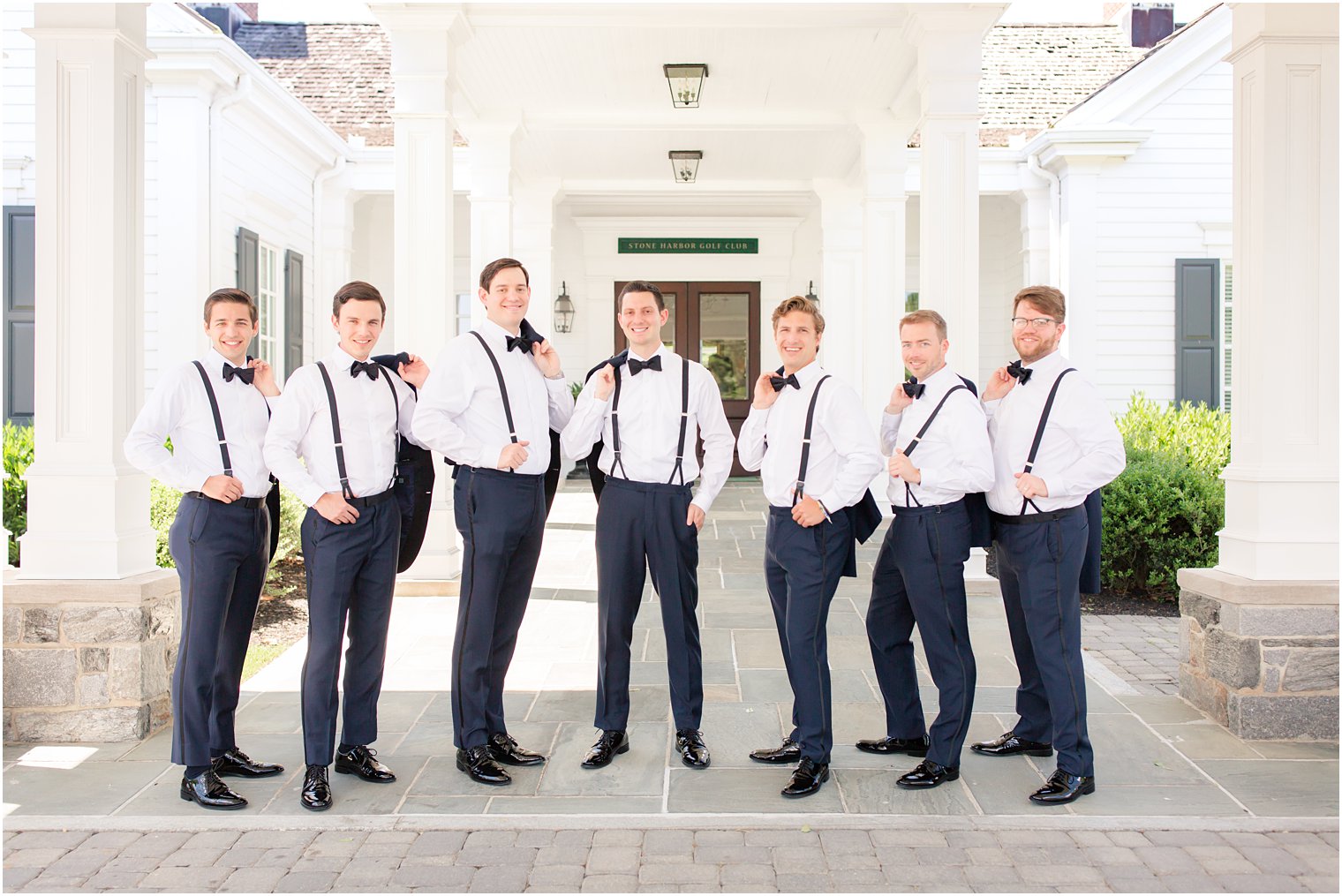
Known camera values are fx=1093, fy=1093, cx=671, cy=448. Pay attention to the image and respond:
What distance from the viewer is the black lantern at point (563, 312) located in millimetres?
15031

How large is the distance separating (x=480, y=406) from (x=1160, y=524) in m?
5.27

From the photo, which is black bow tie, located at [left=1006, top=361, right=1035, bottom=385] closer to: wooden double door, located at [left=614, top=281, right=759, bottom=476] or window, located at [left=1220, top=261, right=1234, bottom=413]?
window, located at [left=1220, top=261, right=1234, bottom=413]

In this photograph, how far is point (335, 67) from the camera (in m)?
14.8

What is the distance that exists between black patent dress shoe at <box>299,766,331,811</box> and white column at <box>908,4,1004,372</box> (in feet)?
15.6

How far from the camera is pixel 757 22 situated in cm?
737

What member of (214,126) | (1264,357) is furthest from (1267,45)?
(214,126)

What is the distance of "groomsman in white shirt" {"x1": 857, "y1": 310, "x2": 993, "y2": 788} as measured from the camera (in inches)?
148

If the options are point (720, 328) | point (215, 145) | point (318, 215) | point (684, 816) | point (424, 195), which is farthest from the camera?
point (720, 328)

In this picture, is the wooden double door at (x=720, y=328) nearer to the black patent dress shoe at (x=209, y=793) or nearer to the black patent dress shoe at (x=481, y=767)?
the black patent dress shoe at (x=481, y=767)

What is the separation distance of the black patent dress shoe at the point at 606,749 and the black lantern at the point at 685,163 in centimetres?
803

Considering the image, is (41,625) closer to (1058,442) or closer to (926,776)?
(926,776)

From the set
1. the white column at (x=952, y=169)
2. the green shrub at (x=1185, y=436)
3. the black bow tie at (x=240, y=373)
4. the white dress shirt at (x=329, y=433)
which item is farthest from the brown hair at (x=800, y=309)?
the green shrub at (x=1185, y=436)

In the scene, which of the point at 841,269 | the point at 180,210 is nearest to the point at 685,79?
the point at 180,210

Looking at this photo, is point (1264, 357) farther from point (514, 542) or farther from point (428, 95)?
point (428, 95)
